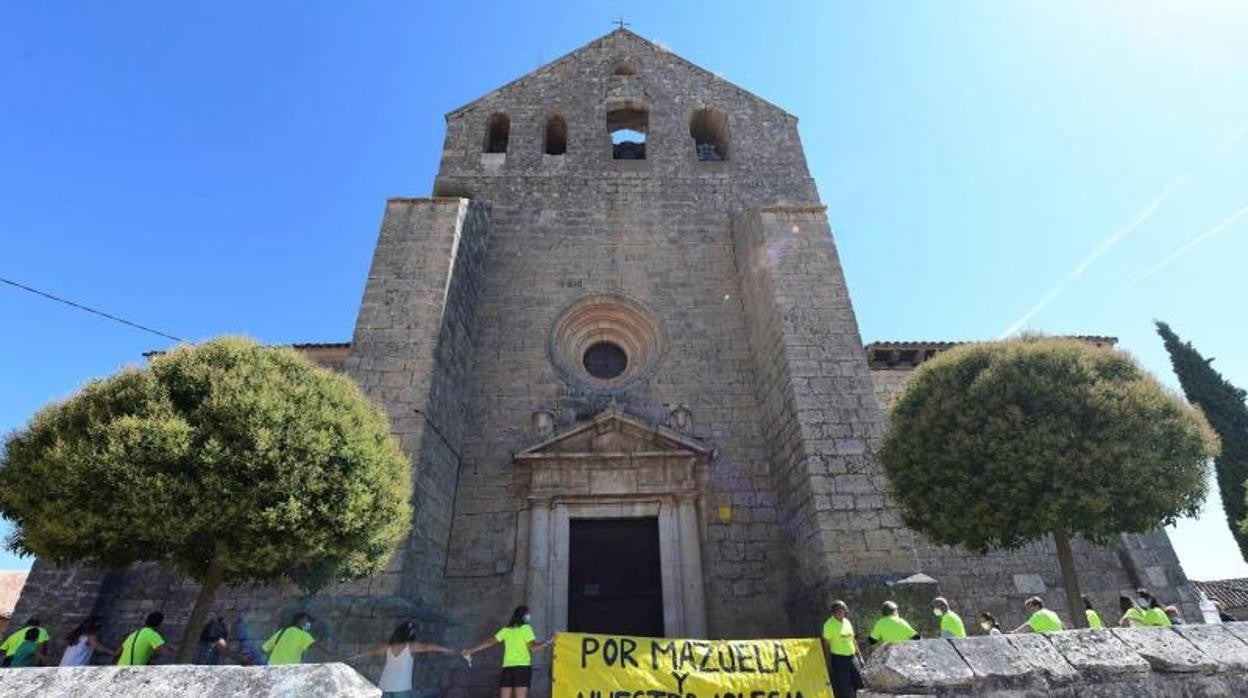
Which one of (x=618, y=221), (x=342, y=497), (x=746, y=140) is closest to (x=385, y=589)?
(x=342, y=497)

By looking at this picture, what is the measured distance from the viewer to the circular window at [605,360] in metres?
10.5

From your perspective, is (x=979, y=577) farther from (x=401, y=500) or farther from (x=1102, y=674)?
(x=401, y=500)

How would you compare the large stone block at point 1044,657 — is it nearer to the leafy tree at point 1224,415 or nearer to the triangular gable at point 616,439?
the triangular gable at point 616,439

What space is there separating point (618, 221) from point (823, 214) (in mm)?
3579

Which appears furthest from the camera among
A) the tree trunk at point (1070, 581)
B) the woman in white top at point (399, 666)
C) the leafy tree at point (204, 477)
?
the tree trunk at point (1070, 581)

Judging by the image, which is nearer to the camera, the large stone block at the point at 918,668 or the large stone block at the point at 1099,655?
the large stone block at the point at 918,668

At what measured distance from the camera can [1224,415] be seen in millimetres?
16344

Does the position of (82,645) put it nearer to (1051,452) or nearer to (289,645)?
(289,645)

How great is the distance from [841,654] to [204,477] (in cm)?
545

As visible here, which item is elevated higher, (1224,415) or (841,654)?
(1224,415)

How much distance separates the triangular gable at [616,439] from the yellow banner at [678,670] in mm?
3833

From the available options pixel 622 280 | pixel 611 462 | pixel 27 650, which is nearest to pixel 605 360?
pixel 622 280

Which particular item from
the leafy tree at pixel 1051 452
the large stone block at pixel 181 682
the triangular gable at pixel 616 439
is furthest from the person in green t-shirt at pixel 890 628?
the large stone block at pixel 181 682

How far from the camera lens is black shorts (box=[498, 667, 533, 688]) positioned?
555cm
